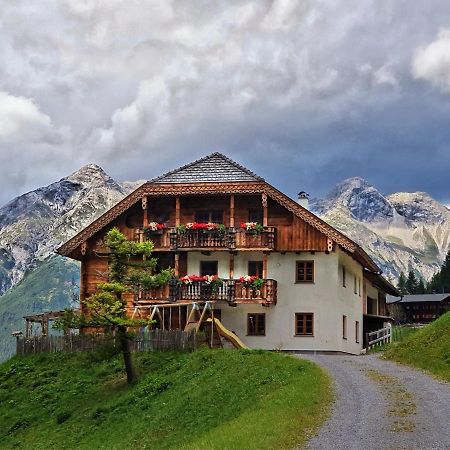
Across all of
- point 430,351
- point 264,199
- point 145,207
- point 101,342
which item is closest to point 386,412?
point 430,351

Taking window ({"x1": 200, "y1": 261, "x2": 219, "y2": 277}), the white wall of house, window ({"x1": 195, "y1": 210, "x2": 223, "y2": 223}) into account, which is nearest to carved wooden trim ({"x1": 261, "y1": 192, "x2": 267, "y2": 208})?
the white wall of house

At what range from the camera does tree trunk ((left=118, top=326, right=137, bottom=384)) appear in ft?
122

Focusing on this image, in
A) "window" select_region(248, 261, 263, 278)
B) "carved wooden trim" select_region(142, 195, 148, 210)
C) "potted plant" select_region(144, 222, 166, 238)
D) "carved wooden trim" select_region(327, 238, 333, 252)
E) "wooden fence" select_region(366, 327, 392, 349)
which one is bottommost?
"wooden fence" select_region(366, 327, 392, 349)

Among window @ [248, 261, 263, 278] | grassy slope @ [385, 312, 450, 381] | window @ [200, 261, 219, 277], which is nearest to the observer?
grassy slope @ [385, 312, 450, 381]

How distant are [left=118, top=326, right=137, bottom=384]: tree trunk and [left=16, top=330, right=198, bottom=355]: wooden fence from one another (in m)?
0.98

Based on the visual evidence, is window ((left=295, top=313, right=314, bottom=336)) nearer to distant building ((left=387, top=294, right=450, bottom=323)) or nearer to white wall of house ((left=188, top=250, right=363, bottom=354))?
white wall of house ((left=188, top=250, right=363, bottom=354))

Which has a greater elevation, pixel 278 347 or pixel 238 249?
pixel 238 249

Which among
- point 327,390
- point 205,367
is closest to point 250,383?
point 327,390

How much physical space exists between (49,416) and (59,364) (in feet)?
22.9

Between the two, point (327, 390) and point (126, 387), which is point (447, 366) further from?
point (126, 387)

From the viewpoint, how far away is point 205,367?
36062 mm

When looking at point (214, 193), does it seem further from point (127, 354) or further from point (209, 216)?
point (127, 354)

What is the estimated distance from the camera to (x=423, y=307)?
402 feet

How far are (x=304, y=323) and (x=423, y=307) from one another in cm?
7784
